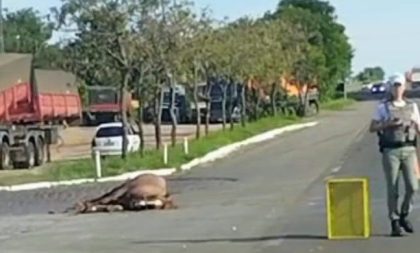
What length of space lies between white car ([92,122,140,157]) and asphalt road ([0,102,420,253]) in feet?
23.1

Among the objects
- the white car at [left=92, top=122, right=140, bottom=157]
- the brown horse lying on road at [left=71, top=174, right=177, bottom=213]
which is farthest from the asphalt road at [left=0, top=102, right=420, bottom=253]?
the white car at [left=92, top=122, right=140, bottom=157]

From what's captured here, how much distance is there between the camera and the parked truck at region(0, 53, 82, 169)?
43.9 m

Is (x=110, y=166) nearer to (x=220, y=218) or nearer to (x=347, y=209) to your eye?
(x=220, y=218)

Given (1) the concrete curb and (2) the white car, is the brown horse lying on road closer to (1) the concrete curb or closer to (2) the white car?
(1) the concrete curb

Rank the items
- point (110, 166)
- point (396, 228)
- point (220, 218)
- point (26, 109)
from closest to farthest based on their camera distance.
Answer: point (396, 228)
point (220, 218)
point (110, 166)
point (26, 109)

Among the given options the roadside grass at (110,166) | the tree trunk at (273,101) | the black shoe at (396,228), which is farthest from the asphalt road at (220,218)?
the tree trunk at (273,101)

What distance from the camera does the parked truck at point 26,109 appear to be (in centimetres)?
4388

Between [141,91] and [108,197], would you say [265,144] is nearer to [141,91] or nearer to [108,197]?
[141,91]

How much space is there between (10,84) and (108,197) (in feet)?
65.7

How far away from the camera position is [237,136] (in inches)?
2270

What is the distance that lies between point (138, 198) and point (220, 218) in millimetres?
2964

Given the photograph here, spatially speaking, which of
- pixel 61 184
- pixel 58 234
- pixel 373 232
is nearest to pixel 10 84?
pixel 61 184

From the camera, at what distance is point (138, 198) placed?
940 inches

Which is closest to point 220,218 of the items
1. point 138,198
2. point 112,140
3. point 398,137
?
point 138,198
